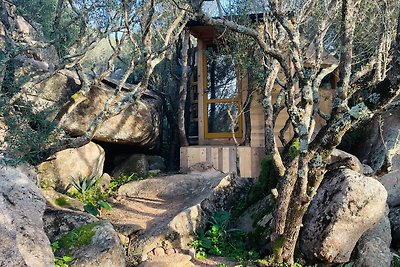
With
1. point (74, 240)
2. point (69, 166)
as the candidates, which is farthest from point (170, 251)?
point (69, 166)

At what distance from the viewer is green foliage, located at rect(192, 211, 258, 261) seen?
6.14 metres

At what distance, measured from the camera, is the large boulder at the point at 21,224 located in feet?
13.0

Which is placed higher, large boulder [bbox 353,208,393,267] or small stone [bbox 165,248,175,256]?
large boulder [bbox 353,208,393,267]

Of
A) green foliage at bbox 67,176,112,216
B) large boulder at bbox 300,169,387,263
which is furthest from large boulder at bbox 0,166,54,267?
large boulder at bbox 300,169,387,263

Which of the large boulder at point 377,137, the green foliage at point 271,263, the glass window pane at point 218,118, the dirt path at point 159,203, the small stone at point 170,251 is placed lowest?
the small stone at point 170,251

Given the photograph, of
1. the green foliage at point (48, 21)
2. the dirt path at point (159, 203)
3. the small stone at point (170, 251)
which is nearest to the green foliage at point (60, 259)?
the dirt path at point (159, 203)

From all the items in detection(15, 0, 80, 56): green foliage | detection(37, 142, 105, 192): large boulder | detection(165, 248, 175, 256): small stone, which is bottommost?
detection(165, 248, 175, 256): small stone

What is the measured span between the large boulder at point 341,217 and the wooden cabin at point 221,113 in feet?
15.7

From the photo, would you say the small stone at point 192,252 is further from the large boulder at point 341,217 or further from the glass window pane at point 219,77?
the glass window pane at point 219,77

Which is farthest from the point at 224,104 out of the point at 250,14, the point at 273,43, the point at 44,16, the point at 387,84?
the point at 387,84

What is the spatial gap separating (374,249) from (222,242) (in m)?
2.35

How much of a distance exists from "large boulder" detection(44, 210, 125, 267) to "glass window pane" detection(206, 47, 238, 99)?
22.3 feet

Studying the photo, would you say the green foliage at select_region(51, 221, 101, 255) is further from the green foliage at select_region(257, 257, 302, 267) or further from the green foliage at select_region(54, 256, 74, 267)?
the green foliage at select_region(257, 257, 302, 267)

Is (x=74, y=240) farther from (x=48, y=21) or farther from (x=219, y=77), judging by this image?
(x=219, y=77)
